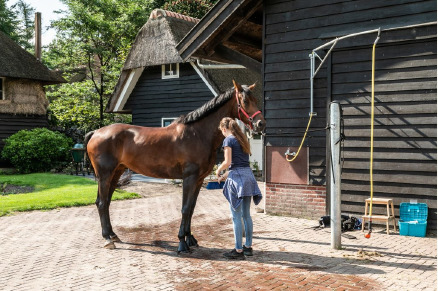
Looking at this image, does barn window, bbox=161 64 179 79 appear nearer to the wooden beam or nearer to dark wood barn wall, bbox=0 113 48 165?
the wooden beam

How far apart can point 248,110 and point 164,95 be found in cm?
1327

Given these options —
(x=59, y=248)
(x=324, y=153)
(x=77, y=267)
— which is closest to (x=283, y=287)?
(x=77, y=267)

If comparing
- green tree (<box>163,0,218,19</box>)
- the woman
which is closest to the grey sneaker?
the woman

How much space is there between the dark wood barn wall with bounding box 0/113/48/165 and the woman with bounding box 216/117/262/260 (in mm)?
19179

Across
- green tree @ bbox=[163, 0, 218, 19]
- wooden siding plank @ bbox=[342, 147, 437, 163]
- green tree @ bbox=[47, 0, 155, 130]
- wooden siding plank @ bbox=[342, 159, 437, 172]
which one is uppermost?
green tree @ bbox=[163, 0, 218, 19]

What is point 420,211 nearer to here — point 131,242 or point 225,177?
point 225,177

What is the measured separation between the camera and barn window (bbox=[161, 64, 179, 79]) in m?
19.1

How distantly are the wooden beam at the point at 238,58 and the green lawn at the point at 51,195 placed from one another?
5.38m

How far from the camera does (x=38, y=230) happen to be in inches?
328

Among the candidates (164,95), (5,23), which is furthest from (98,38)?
(5,23)

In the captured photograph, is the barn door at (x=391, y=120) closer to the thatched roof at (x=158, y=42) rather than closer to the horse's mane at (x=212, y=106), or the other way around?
the horse's mane at (x=212, y=106)

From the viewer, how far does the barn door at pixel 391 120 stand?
7902 millimetres

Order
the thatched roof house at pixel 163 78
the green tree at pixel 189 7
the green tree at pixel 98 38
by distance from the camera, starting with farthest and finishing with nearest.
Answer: the green tree at pixel 189 7
the green tree at pixel 98 38
the thatched roof house at pixel 163 78

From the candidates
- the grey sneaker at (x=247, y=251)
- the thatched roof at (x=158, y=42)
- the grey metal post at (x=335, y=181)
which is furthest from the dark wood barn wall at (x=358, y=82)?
the thatched roof at (x=158, y=42)
